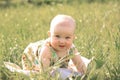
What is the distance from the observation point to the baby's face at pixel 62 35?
12.4 feet

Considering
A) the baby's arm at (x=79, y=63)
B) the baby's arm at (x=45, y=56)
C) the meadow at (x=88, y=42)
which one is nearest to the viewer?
A: the meadow at (x=88, y=42)

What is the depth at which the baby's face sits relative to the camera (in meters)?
3.77

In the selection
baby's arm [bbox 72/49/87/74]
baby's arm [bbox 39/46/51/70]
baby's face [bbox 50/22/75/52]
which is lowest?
baby's arm [bbox 72/49/87/74]

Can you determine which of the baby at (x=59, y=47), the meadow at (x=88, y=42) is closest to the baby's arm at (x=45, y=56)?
the baby at (x=59, y=47)

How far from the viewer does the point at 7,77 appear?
149 inches

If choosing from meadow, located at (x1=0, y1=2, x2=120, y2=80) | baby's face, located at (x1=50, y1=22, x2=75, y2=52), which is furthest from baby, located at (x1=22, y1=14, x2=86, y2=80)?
meadow, located at (x1=0, y1=2, x2=120, y2=80)

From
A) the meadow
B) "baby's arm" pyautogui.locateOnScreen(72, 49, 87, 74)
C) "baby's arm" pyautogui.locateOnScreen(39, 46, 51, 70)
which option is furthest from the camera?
"baby's arm" pyautogui.locateOnScreen(72, 49, 87, 74)

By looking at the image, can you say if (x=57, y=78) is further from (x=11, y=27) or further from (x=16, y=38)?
(x=11, y=27)

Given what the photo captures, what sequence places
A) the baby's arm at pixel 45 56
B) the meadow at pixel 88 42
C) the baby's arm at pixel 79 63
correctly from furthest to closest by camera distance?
the baby's arm at pixel 79 63, the baby's arm at pixel 45 56, the meadow at pixel 88 42

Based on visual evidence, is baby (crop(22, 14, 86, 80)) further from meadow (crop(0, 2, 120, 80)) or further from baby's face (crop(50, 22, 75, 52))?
meadow (crop(0, 2, 120, 80))

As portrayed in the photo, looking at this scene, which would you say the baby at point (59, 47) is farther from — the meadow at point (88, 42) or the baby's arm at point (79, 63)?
the meadow at point (88, 42)

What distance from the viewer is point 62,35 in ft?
12.4

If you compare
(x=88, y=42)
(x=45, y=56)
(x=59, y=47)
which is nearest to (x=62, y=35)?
(x=59, y=47)

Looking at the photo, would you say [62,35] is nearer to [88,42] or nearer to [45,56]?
[45,56]
